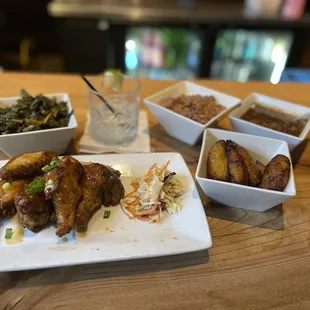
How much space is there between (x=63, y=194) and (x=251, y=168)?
699mm

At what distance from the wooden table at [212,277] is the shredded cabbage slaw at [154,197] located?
5.8 inches

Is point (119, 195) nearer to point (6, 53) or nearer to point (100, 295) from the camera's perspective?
point (100, 295)

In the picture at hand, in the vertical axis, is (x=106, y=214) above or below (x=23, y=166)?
below

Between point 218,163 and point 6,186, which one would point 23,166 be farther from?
point 218,163

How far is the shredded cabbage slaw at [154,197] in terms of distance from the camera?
1236 millimetres

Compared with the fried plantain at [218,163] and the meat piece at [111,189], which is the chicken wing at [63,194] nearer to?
the meat piece at [111,189]

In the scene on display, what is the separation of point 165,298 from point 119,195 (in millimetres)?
405

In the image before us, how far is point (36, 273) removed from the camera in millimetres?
1071

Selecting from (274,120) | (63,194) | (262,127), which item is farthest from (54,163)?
(274,120)

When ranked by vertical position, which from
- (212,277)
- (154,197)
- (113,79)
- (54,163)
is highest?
(113,79)

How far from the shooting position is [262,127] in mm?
1565

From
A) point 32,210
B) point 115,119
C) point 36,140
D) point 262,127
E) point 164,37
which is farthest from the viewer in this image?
point 164,37

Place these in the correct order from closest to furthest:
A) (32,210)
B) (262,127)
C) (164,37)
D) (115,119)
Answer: (32,210) → (262,127) → (115,119) → (164,37)

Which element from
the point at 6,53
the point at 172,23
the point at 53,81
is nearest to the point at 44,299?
the point at 53,81
